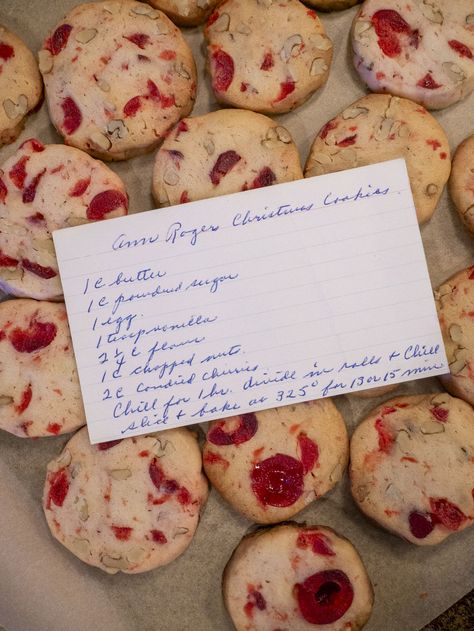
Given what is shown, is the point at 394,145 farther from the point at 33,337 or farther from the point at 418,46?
the point at 33,337

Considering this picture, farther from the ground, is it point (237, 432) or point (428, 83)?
point (428, 83)

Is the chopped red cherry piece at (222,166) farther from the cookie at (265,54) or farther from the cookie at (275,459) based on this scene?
the cookie at (275,459)

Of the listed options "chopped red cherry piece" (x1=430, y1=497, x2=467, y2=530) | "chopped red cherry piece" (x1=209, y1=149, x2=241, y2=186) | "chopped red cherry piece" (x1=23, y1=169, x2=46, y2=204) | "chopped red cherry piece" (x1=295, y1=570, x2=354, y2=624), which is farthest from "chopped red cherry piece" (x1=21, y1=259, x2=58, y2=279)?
"chopped red cherry piece" (x1=430, y1=497, x2=467, y2=530)

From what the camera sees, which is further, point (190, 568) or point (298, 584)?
point (190, 568)

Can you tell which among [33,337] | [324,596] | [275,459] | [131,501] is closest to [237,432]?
[275,459]

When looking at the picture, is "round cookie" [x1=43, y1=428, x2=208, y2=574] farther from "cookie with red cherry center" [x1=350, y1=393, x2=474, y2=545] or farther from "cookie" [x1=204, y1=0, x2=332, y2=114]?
"cookie" [x1=204, y1=0, x2=332, y2=114]

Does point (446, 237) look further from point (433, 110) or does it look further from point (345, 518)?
point (345, 518)
